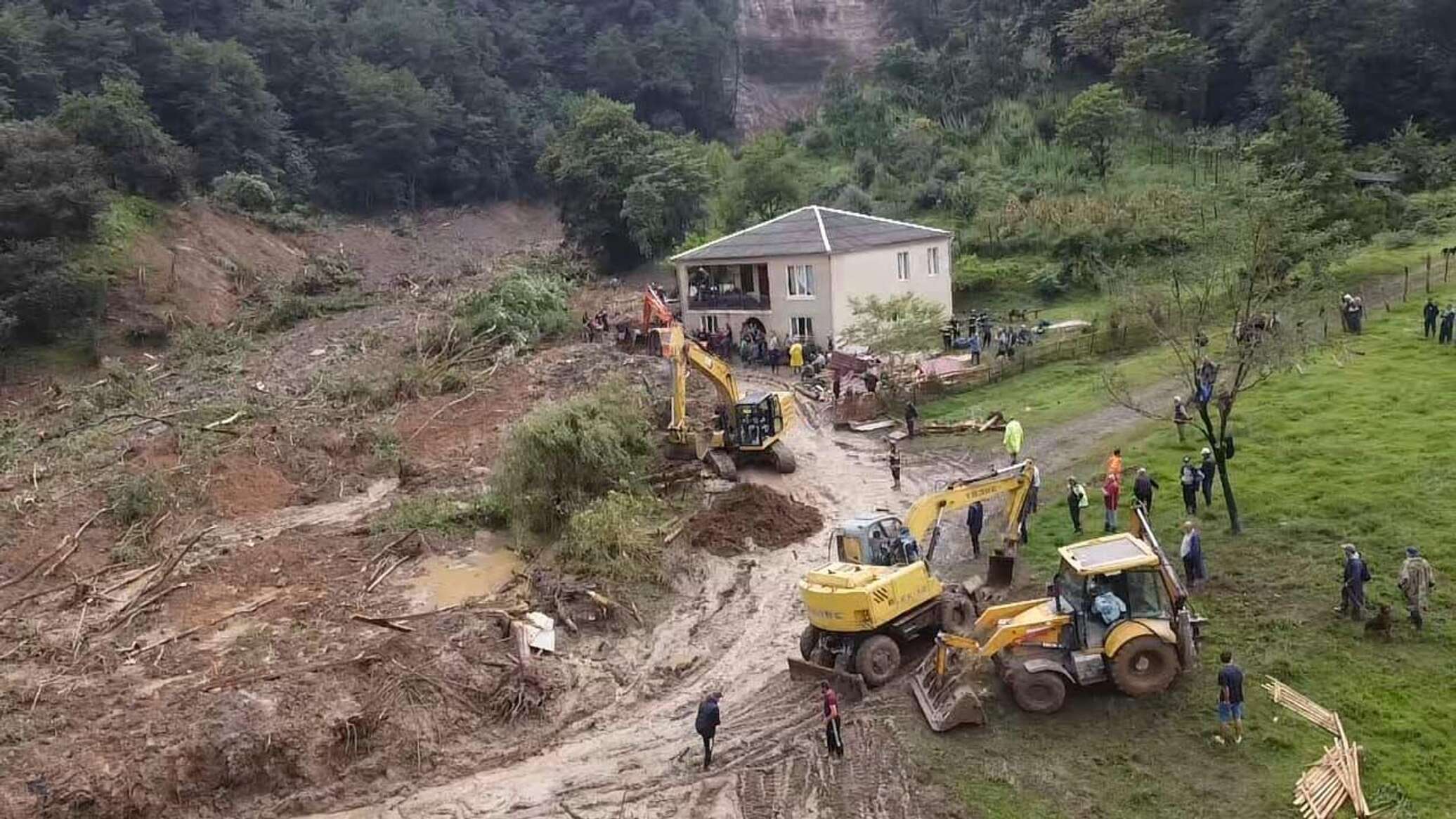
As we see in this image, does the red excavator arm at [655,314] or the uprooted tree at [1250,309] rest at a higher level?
the uprooted tree at [1250,309]

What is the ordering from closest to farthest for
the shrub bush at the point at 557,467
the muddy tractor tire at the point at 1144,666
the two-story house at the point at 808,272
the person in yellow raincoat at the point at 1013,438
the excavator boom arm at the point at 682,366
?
the muddy tractor tire at the point at 1144,666, the shrub bush at the point at 557,467, the person in yellow raincoat at the point at 1013,438, the excavator boom arm at the point at 682,366, the two-story house at the point at 808,272

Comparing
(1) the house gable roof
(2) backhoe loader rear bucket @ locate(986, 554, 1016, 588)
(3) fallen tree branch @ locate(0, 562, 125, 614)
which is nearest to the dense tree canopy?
(1) the house gable roof

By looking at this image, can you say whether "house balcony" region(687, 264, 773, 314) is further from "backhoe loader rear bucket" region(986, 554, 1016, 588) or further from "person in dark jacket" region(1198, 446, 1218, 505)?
"backhoe loader rear bucket" region(986, 554, 1016, 588)

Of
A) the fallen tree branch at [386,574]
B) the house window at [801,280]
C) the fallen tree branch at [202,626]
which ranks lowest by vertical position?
the fallen tree branch at [386,574]

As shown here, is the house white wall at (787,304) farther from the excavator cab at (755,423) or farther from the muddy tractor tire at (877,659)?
the muddy tractor tire at (877,659)

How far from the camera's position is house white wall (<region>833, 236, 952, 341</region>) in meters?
36.4

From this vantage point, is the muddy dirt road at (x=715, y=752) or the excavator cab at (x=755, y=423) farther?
the excavator cab at (x=755, y=423)

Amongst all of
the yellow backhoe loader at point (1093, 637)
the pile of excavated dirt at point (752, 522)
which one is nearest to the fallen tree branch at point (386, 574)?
the pile of excavated dirt at point (752, 522)

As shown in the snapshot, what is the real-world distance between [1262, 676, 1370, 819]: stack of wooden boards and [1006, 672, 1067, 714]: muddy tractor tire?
9.31 feet

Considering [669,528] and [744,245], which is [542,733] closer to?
[669,528]

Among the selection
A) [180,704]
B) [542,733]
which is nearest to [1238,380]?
[542,733]

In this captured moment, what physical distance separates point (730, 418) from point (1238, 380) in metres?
11.9

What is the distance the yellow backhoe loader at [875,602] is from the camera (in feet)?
47.9

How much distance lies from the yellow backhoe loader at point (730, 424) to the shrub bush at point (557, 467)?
10.2 ft
